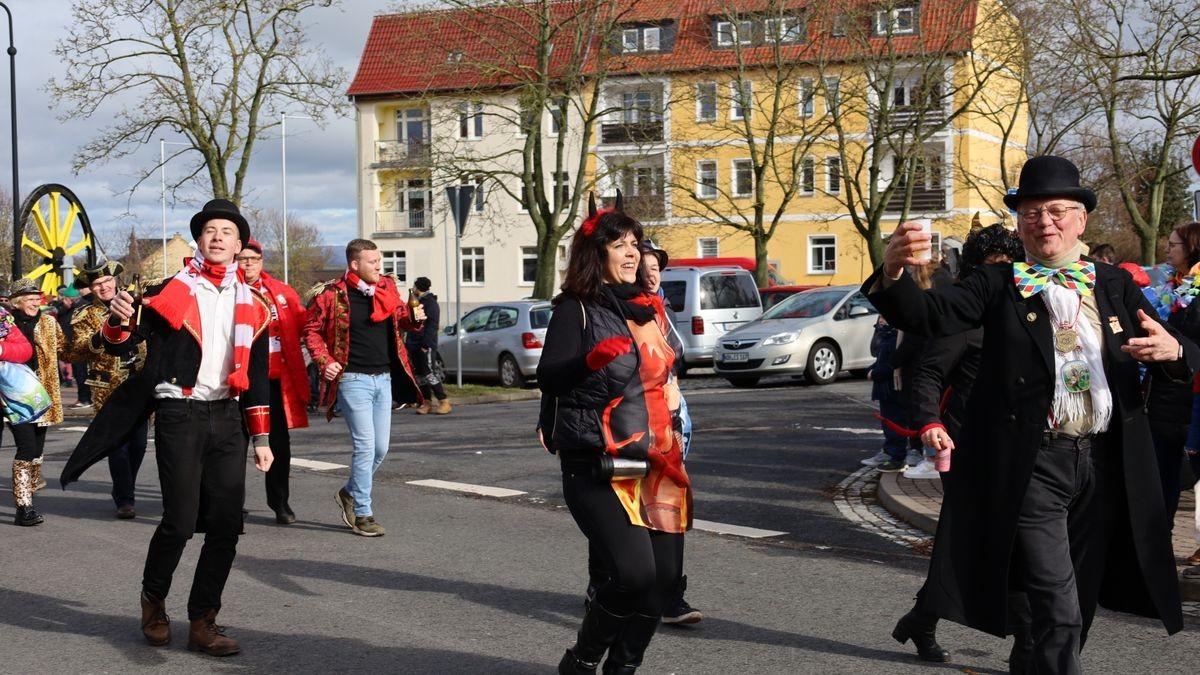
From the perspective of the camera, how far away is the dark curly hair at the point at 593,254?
499cm

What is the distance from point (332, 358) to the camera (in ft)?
29.3

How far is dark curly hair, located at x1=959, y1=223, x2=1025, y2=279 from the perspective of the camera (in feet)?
18.8

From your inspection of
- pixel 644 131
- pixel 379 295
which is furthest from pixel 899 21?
pixel 379 295

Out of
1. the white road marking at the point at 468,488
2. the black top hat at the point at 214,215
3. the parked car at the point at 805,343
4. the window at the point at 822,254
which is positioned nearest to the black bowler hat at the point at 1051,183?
the black top hat at the point at 214,215

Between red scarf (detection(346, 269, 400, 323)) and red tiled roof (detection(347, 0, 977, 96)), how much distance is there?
2132 centimetres

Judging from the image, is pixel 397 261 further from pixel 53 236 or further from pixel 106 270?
pixel 106 270

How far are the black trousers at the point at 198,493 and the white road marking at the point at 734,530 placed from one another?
3577 millimetres

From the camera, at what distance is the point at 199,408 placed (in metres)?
6.09

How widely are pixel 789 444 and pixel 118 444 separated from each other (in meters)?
8.35

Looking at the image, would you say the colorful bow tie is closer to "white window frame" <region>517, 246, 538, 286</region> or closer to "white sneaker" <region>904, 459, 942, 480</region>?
"white sneaker" <region>904, 459, 942, 480</region>

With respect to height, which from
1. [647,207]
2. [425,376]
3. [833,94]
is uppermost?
[833,94]

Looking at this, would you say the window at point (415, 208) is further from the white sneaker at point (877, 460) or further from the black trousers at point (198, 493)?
the black trousers at point (198, 493)

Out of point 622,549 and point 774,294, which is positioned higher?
point 774,294

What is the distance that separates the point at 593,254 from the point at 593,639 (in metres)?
1.34
